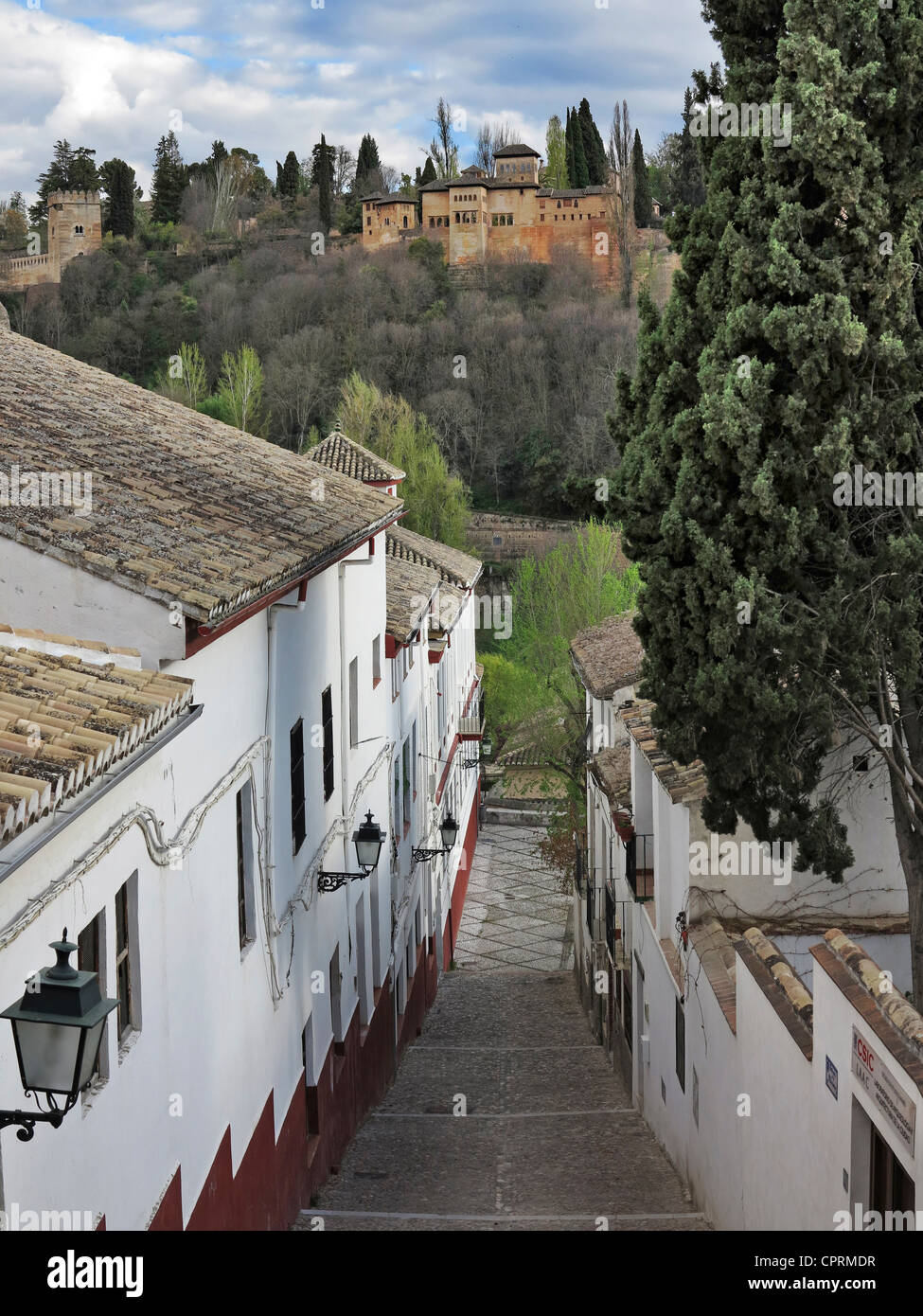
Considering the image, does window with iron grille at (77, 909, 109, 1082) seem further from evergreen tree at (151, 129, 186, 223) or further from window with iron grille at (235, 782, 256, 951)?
evergreen tree at (151, 129, 186, 223)

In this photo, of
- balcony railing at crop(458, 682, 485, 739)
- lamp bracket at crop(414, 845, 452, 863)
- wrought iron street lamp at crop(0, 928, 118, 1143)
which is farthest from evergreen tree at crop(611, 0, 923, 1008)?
balcony railing at crop(458, 682, 485, 739)

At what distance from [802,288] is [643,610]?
221 cm

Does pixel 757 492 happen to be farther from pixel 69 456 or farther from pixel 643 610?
pixel 69 456

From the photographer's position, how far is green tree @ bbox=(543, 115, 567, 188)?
248 feet

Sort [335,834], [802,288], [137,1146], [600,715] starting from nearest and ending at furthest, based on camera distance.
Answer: [137,1146] → [802,288] → [335,834] → [600,715]

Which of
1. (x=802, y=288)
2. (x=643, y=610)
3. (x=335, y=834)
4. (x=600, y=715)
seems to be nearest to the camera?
(x=802, y=288)

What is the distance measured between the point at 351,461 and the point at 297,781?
41.9 feet

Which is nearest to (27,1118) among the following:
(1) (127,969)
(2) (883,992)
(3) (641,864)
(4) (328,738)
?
(1) (127,969)

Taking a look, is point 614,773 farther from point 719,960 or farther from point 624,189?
point 624,189

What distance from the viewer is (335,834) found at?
39.2 feet

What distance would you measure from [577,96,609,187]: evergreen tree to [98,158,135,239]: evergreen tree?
86.7 ft

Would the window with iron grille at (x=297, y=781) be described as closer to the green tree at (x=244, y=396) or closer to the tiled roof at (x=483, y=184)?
the green tree at (x=244, y=396)

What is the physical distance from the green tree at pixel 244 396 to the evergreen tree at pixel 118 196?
28458 millimetres
